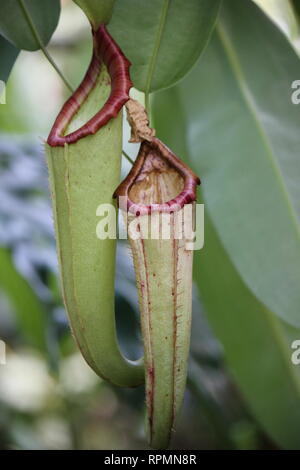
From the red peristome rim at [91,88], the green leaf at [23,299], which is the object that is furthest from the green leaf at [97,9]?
the green leaf at [23,299]

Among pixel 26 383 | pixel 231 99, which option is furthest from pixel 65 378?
pixel 231 99

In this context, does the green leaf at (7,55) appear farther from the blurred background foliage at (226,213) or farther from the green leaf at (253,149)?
the green leaf at (253,149)

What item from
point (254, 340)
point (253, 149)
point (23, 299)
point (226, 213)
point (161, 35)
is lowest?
point (254, 340)

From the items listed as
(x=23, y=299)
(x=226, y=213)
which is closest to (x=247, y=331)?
(x=226, y=213)

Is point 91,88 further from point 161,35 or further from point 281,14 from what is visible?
point 281,14

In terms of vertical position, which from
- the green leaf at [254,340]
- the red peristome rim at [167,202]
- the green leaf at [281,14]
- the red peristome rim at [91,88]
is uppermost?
the green leaf at [281,14]

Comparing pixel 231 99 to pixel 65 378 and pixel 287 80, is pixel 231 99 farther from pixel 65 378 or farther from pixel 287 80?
pixel 65 378
